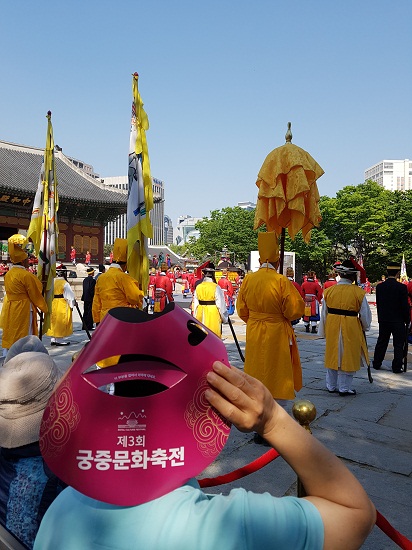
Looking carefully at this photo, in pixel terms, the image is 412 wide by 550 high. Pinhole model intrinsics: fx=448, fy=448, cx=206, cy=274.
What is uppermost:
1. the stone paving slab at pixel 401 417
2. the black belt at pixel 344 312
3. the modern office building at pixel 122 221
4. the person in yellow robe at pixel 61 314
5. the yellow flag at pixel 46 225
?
the modern office building at pixel 122 221

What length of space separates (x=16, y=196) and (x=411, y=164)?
4971 inches

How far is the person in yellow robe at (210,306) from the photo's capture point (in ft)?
25.8

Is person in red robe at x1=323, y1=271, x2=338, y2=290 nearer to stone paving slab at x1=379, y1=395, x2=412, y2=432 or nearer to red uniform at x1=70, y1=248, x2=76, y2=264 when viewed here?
stone paving slab at x1=379, y1=395, x2=412, y2=432

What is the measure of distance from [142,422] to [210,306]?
722 centimetres

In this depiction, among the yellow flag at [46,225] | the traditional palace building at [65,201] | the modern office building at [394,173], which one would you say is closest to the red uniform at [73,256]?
the traditional palace building at [65,201]

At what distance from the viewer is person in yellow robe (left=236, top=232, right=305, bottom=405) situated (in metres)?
4.17

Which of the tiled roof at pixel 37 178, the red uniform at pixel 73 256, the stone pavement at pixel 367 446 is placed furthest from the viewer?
the red uniform at pixel 73 256

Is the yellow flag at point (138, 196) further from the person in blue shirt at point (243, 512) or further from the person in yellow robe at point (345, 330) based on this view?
the person in blue shirt at point (243, 512)

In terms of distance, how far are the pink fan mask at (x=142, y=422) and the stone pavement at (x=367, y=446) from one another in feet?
1.13

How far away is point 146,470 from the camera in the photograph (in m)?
0.85

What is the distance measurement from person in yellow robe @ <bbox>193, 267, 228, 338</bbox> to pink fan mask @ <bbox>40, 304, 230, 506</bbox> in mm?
6953

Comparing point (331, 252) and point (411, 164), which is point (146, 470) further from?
Result: point (411, 164)

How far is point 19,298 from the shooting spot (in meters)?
5.77

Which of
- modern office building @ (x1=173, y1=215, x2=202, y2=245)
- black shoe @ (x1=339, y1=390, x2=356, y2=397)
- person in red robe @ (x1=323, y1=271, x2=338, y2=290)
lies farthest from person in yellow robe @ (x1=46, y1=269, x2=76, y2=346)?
modern office building @ (x1=173, y1=215, x2=202, y2=245)
